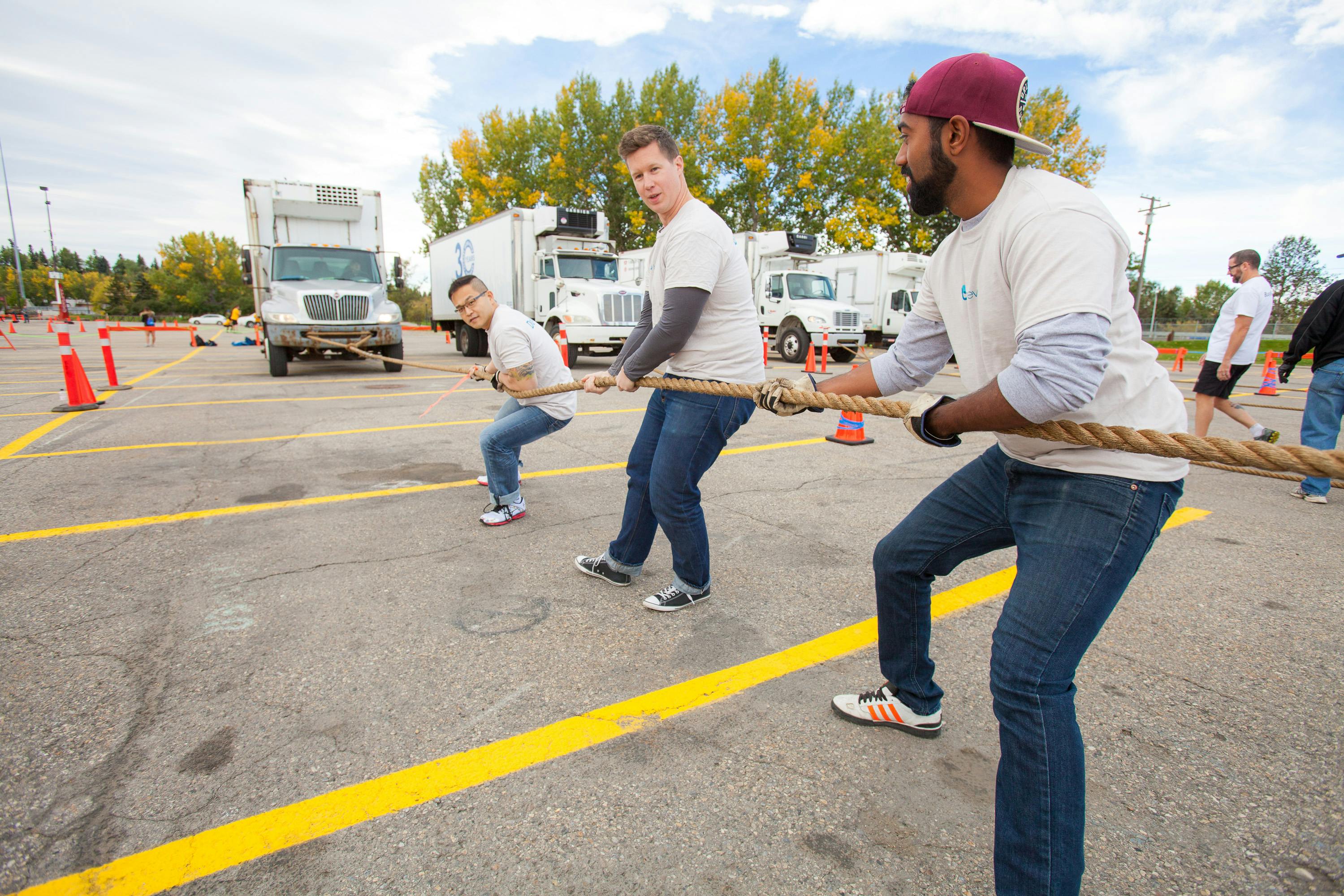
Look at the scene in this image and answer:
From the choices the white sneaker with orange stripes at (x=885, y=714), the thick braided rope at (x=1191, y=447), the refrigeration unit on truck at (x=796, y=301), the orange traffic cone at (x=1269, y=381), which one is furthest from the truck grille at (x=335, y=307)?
the orange traffic cone at (x=1269, y=381)

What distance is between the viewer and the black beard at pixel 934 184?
5.26 feet

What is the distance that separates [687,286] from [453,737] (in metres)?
1.90

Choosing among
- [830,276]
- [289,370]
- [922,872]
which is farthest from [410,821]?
[830,276]

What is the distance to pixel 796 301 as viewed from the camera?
1733 cm

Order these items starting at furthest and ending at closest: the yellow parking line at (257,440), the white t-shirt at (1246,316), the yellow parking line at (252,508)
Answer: the yellow parking line at (257,440) → the white t-shirt at (1246,316) → the yellow parking line at (252,508)

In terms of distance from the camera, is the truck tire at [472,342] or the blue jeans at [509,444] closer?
the blue jeans at [509,444]

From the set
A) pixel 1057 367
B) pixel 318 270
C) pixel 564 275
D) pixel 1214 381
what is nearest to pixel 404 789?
pixel 1057 367

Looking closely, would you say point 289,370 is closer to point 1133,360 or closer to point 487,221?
point 487,221

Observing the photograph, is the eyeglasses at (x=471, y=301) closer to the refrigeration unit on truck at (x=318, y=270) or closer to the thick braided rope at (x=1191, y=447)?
the thick braided rope at (x=1191, y=447)

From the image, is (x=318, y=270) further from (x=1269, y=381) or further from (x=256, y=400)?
(x=1269, y=381)

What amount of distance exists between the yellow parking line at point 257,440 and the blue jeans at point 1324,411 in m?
6.76

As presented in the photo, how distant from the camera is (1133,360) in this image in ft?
4.99

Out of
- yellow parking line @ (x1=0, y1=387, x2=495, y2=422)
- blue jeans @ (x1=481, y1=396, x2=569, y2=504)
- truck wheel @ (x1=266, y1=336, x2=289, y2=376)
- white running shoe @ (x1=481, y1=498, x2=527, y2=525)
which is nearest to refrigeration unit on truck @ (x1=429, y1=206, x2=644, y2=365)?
yellow parking line @ (x1=0, y1=387, x2=495, y2=422)

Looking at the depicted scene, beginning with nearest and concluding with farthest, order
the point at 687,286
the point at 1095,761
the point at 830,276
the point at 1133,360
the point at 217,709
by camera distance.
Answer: the point at 1133,360
the point at 1095,761
the point at 217,709
the point at 687,286
the point at 830,276
